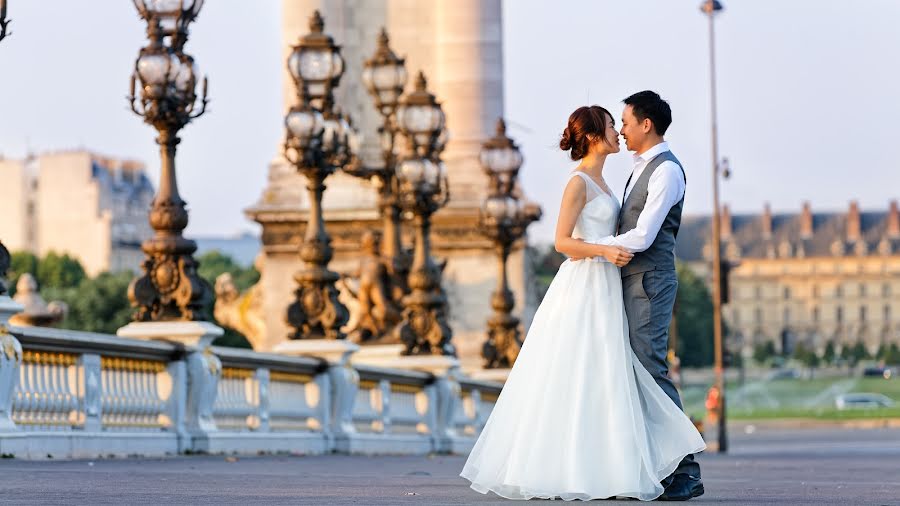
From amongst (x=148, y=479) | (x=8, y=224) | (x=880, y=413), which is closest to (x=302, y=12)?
(x=148, y=479)

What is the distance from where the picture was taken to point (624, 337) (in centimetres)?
1159

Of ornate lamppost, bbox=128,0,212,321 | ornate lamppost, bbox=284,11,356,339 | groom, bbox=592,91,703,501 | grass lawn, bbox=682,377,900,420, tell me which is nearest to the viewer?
groom, bbox=592,91,703,501

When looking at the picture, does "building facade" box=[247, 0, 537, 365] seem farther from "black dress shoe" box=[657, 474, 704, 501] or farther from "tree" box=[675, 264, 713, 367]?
"tree" box=[675, 264, 713, 367]

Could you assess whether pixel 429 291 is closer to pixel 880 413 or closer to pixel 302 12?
pixel 302 12

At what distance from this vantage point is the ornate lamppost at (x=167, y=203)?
19.6 metres

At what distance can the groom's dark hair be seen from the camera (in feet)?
38.3

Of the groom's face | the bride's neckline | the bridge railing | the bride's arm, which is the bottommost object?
the bridge railing

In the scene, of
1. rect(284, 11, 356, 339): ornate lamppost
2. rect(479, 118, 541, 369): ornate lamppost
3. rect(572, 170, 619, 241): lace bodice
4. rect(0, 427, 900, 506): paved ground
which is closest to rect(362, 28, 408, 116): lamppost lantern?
rect(479, 118, 541, 369): ornate lamppost

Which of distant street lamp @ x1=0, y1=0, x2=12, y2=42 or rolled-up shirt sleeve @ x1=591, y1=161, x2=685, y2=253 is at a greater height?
distant street lamp @ x1=0, y1=0, x2=12, y2=42

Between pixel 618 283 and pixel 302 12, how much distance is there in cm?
3362

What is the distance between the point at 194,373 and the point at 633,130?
29.5 ft

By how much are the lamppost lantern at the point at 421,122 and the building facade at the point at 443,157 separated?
13.9 m

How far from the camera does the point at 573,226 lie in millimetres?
11625

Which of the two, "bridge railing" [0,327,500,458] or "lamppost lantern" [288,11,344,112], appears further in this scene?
"lamppost lantern" [288,11,344,112]
